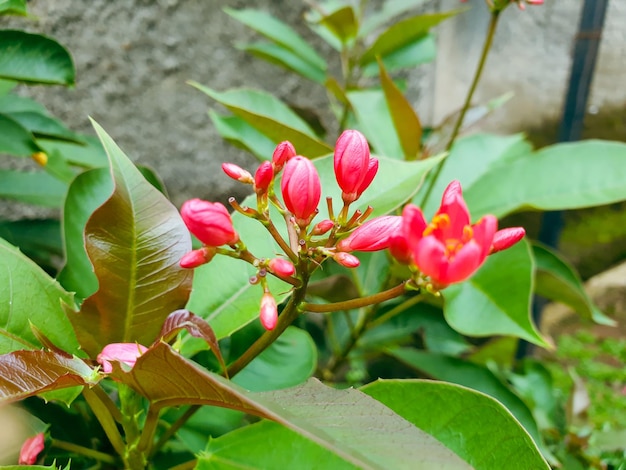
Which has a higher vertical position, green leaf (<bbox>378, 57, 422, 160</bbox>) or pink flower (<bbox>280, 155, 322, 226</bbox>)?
pink flower (<bbox>280, 155, 322, 226</bbox>)

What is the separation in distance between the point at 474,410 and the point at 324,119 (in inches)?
45.4

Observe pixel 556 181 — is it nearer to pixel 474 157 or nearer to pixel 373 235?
pixel 474 157

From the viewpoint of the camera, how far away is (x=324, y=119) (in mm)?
1519

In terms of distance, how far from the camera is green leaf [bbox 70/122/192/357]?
456 millimetres

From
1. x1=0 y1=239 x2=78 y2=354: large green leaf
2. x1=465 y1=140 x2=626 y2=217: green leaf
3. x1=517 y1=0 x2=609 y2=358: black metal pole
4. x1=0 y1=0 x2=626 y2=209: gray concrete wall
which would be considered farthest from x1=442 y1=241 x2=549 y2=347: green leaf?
x1=517 y1=0 x2=609 y2=358: black metal pole

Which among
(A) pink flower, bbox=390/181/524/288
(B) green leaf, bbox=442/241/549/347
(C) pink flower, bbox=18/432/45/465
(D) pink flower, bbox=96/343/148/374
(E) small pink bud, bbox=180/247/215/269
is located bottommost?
(B) green leaf, bbox=442/241/549/347

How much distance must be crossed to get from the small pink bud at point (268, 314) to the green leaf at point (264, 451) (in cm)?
12

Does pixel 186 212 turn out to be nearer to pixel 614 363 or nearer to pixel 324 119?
pixel 324 119

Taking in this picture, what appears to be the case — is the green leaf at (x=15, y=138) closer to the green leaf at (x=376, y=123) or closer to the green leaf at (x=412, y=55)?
the green leaf at (x=376, y=123)

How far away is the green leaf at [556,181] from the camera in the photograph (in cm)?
86

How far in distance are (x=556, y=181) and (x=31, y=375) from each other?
801 mm

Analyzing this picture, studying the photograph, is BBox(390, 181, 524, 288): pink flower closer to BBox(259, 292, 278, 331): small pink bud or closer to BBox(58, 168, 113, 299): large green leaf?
BBox(259, 292, 278, 331): small pink bud

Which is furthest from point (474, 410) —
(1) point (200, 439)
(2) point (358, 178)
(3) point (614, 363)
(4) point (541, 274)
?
(3) point (614, 363)

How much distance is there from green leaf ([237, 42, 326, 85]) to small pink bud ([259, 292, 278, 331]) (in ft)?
2.71
